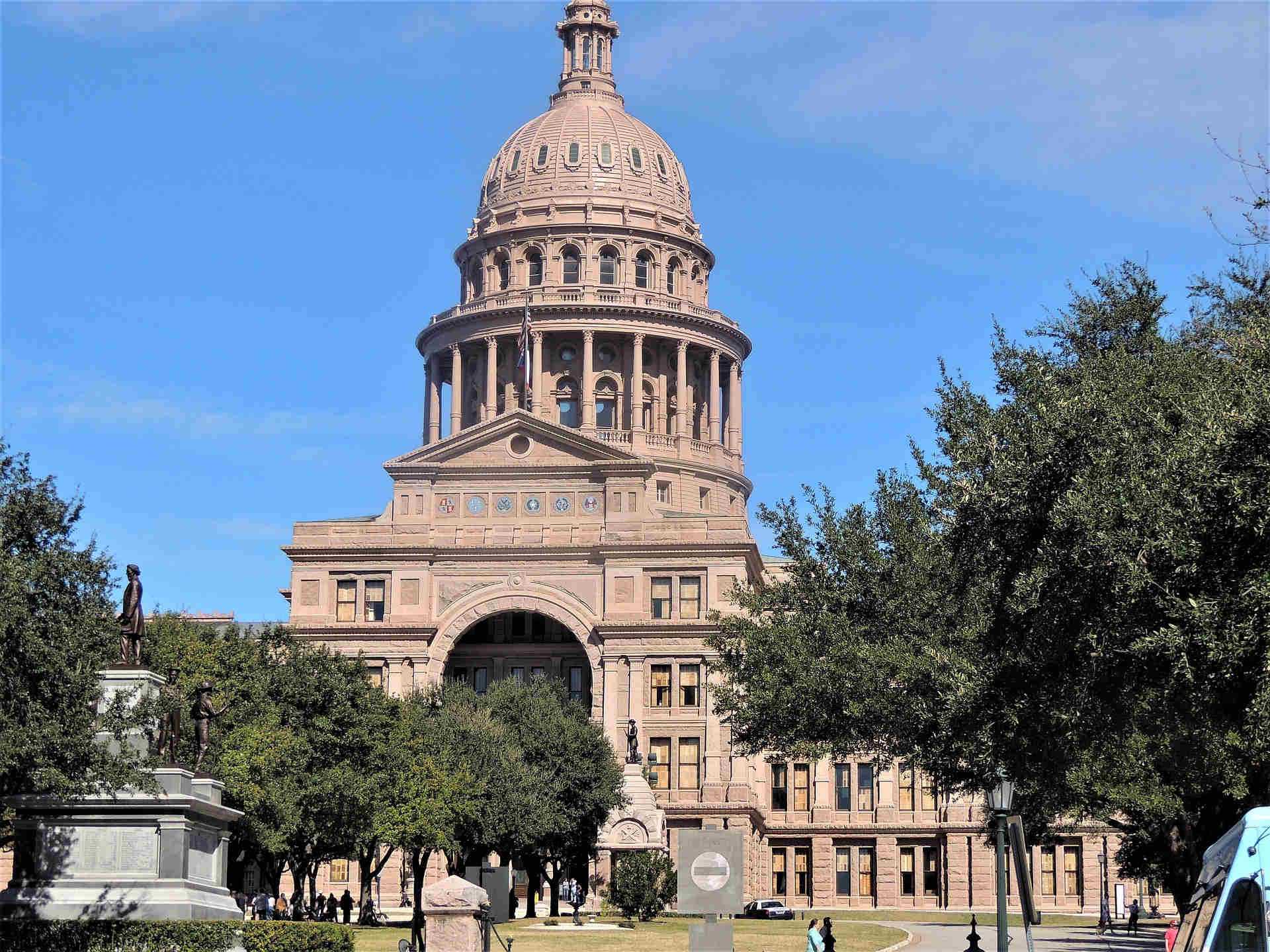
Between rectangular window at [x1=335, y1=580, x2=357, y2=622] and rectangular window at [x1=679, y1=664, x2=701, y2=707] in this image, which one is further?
rectangular window at [x1=335, y1=580, x2=357, y2=622]

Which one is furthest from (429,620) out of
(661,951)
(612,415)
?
(661,951)

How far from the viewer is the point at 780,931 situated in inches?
Result: 2741

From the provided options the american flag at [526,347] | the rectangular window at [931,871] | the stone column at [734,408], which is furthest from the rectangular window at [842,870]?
the american flag at [526,347]

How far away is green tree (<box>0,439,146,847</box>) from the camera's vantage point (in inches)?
1479

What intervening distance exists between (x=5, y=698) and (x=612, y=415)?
102m

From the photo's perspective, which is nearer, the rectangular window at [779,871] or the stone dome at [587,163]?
the rectangular window at [779,871]

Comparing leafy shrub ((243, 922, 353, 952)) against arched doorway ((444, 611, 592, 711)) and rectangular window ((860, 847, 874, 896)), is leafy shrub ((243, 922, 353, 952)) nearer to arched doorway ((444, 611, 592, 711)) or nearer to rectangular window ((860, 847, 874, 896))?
arched doorway ((444, 611, 592, 711))

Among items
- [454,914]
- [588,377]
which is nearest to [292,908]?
[454,914]

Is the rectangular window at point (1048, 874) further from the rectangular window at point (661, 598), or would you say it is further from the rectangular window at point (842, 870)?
the rectangular window at point (661, 598)

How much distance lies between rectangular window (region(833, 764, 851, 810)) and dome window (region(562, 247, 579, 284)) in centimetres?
4089

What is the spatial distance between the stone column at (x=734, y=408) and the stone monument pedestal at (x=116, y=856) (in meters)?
108

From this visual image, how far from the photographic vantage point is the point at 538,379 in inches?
5438

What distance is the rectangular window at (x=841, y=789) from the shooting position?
123125 mm

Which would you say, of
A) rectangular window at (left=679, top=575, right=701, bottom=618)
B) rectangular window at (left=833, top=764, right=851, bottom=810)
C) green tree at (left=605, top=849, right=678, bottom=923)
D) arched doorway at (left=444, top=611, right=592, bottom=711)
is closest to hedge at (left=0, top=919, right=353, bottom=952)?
green tree at (left=605, top=849, right=678, bottom=923)
